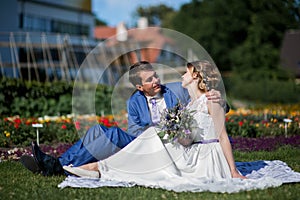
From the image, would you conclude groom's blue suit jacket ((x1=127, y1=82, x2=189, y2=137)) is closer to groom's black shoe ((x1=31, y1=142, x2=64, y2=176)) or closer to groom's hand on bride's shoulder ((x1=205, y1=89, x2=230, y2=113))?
groom's hand on bride's shoulder ((x1=205, y1=89, x2=230, y2=113))

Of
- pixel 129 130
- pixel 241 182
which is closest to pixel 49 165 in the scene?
pixel 129 130

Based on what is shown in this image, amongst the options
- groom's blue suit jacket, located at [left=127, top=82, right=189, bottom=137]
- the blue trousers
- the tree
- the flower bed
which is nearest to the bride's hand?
groom's blue suit jacket, located at [left=127, top=82, right=189, bottom=137]

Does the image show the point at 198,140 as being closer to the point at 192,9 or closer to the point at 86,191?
the point at 86,191

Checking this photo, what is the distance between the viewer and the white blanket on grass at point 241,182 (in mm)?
4781

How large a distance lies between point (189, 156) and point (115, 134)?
791 mm

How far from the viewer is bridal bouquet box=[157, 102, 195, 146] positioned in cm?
526

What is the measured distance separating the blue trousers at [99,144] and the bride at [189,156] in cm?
7

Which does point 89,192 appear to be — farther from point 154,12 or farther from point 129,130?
point 154,12

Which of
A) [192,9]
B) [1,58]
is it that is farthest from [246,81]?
[1,58]

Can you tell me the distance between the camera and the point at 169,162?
17.0ft

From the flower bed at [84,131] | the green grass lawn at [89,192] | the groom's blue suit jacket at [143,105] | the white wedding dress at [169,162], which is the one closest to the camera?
the green grass lawn at [89,192]

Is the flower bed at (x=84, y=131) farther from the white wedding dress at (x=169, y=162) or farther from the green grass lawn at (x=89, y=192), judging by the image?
the white wedding dress at (x=169, y=162)

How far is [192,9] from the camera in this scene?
125 ft

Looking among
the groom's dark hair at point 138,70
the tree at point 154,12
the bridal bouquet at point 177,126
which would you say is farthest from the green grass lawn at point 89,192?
the tree at point 154,12
